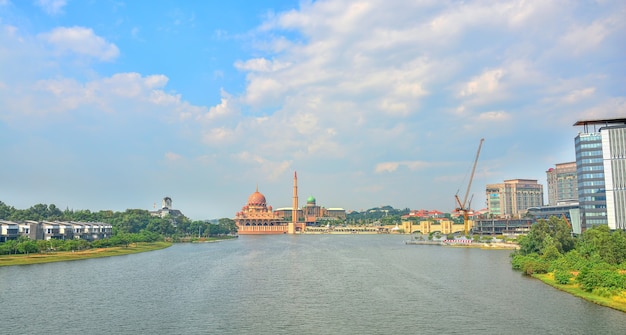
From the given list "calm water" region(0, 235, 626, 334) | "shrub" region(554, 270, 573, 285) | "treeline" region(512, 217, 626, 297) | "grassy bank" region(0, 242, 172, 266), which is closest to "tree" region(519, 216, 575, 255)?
"treeline" region(512, 217, 626, 297)

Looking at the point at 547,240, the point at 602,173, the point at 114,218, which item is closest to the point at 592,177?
the point at 602,173

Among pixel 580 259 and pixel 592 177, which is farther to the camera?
pixel 592 177

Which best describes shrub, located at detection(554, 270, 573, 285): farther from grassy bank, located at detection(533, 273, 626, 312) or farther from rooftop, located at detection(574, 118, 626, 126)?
rooftop, located at detection(574, 118, 626, 126)

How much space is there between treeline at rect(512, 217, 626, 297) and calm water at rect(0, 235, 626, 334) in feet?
9.57

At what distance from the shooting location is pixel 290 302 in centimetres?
→ 4878

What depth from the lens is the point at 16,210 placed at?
139375 mm

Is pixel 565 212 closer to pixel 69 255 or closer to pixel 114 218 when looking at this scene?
pixel 69 255

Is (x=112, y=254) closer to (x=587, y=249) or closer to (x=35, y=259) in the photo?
(x=35, y=259)

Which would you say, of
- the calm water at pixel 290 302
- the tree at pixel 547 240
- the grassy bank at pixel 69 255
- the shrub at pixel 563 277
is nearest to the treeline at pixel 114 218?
the grassy bank at pixel 69 255

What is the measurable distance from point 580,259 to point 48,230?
4370 inches

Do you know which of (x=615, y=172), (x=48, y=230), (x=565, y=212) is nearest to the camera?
(x=615, y=172)

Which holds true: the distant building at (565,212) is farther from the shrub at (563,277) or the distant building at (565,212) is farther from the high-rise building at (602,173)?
the shrub at (563,277)

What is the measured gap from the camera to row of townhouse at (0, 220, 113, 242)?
104 meters

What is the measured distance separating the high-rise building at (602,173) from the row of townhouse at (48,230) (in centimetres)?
12545
